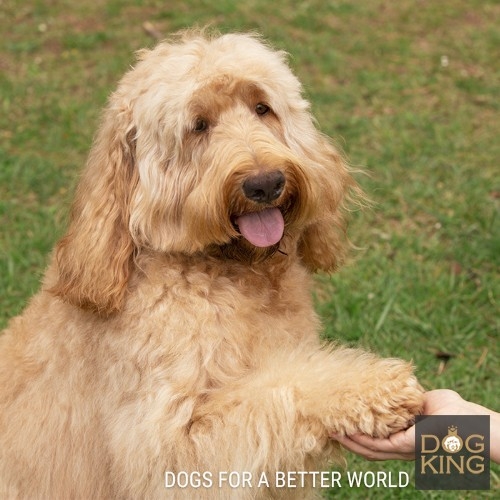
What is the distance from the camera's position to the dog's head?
2855mm

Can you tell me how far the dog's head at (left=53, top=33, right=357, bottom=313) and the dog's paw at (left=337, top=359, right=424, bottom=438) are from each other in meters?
0.66

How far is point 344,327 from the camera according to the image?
4.63 metres

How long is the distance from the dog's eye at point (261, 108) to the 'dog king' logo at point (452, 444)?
4.23ft

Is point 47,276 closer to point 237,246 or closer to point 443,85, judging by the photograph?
point 237,246

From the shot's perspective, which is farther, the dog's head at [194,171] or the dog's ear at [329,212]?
the dog's ear at [329,212]

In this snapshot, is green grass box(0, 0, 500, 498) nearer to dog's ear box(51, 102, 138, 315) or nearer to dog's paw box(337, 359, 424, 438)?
dog's paw box(337, 359, 424, 438)

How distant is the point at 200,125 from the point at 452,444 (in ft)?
4.83

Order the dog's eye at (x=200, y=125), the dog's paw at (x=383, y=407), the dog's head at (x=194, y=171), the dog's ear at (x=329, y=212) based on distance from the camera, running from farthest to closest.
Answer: the dog's ear at (x=329, y=212) < the dog's eye at (x=200, y=125) < the dog's head at (x=194, y=171) < the dog's paw at (x=383, y=407)

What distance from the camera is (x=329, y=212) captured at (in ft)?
10.6

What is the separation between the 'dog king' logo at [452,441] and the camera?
274cm

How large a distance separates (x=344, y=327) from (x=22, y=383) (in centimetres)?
208

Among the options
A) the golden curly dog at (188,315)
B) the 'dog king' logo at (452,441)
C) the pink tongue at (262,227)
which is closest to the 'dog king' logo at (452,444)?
the 'dog king' logo at (452,441)

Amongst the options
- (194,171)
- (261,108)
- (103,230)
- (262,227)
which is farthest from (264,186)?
(103,230)

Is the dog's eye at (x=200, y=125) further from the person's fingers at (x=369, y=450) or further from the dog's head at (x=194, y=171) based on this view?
the person's fingers at (x=369, y=450)
